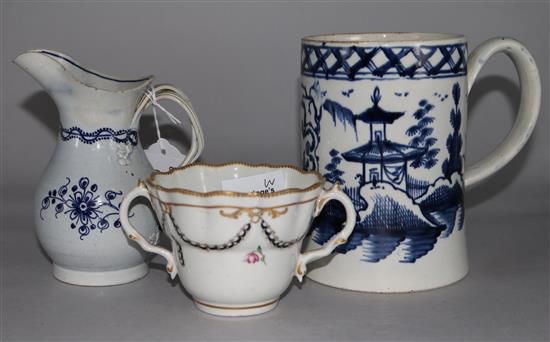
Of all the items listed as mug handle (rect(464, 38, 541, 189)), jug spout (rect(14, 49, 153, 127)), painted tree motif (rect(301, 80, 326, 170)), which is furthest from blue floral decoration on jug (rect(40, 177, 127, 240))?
mug handle (rect(464, 38, 541, 189))

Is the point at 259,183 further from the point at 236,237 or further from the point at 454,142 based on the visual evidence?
the point at 454,142

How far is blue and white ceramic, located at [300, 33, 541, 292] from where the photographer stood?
1.76 m

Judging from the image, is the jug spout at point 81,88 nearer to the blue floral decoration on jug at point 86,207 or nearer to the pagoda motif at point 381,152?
the blue floral decoration on jug at point 86,207

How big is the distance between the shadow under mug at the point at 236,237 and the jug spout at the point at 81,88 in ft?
0.47

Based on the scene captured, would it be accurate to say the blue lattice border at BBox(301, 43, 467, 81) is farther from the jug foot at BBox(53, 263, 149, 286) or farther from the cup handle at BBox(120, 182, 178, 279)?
the jug foot at BBox(53, 263, 149, 286)

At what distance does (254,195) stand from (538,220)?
35.3 inches

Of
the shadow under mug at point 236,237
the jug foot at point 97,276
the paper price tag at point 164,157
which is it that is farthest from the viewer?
the paper price tag at point 164,157

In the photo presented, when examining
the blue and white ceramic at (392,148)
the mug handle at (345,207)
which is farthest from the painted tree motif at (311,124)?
the mug handle at (345,207)

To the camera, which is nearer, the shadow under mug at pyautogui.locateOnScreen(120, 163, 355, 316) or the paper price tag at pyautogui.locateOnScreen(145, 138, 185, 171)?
the shadow under mug at pyautogui.locateOnScreen(120, 163, 355, 316)

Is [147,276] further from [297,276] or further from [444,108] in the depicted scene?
[444,108]

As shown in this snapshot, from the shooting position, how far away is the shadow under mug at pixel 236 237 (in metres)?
1.63

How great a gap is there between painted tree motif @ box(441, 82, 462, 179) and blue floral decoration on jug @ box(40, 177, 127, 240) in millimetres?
543

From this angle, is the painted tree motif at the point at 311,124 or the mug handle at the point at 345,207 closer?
the mug handle at the point at 345,207

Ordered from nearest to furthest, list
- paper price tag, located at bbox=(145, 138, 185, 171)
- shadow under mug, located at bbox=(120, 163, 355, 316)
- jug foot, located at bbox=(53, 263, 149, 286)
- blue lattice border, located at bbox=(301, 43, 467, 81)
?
shadow under mug, located at bbox=(120, 163, 355, 316), blue lattice border, located at bbox=(301, 43, 467, 81), jug foot, located at bbox=(53, 263, 149, 286), paper price tag, located at bbox=(145, 138, 185, 171)
